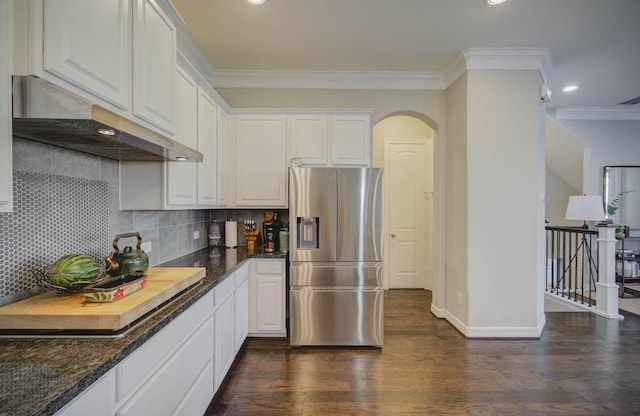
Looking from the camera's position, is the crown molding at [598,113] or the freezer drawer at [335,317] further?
the crown molding at [598,113]

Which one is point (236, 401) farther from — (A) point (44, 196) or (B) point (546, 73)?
(B) point (546, 73)

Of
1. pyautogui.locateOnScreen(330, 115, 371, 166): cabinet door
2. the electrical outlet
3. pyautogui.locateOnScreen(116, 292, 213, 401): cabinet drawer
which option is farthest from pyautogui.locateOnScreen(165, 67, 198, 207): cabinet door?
pyautogui.locateOnScreen(330, 115, 371, 166): cabinet door

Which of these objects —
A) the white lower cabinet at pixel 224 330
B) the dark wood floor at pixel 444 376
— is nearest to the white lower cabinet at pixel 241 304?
the white lower cabinet at pixel 224 330

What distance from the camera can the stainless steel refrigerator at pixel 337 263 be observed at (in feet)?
9.32

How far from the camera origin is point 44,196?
140 cm

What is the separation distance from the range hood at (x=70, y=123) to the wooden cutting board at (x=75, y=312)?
26.8 inches

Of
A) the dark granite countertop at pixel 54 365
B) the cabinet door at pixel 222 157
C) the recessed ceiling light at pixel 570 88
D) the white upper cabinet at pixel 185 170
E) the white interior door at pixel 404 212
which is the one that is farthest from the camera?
the white interior door at pixel 404 212

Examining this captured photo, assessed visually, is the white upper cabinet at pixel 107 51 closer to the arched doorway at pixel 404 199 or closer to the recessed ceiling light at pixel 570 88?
the arched doorway at pixel 404 199

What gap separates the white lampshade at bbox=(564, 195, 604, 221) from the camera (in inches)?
162

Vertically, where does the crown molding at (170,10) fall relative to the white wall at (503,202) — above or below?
above

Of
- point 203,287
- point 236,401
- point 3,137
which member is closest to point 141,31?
point 3,137

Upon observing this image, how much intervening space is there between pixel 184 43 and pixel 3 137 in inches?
89.5

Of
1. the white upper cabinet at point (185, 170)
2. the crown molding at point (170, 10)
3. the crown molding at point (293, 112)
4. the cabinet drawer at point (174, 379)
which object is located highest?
the crown molding at point (170, 10)

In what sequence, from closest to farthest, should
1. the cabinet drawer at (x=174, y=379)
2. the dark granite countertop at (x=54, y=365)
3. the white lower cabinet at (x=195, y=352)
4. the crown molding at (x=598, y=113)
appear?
the dark granite countertop at (x=54, y=365) → the white lower cabinet at (x=195, y=352) → the cabinet drawer at (x=174, y=379) → the crown molding at (x=598, y=113)
